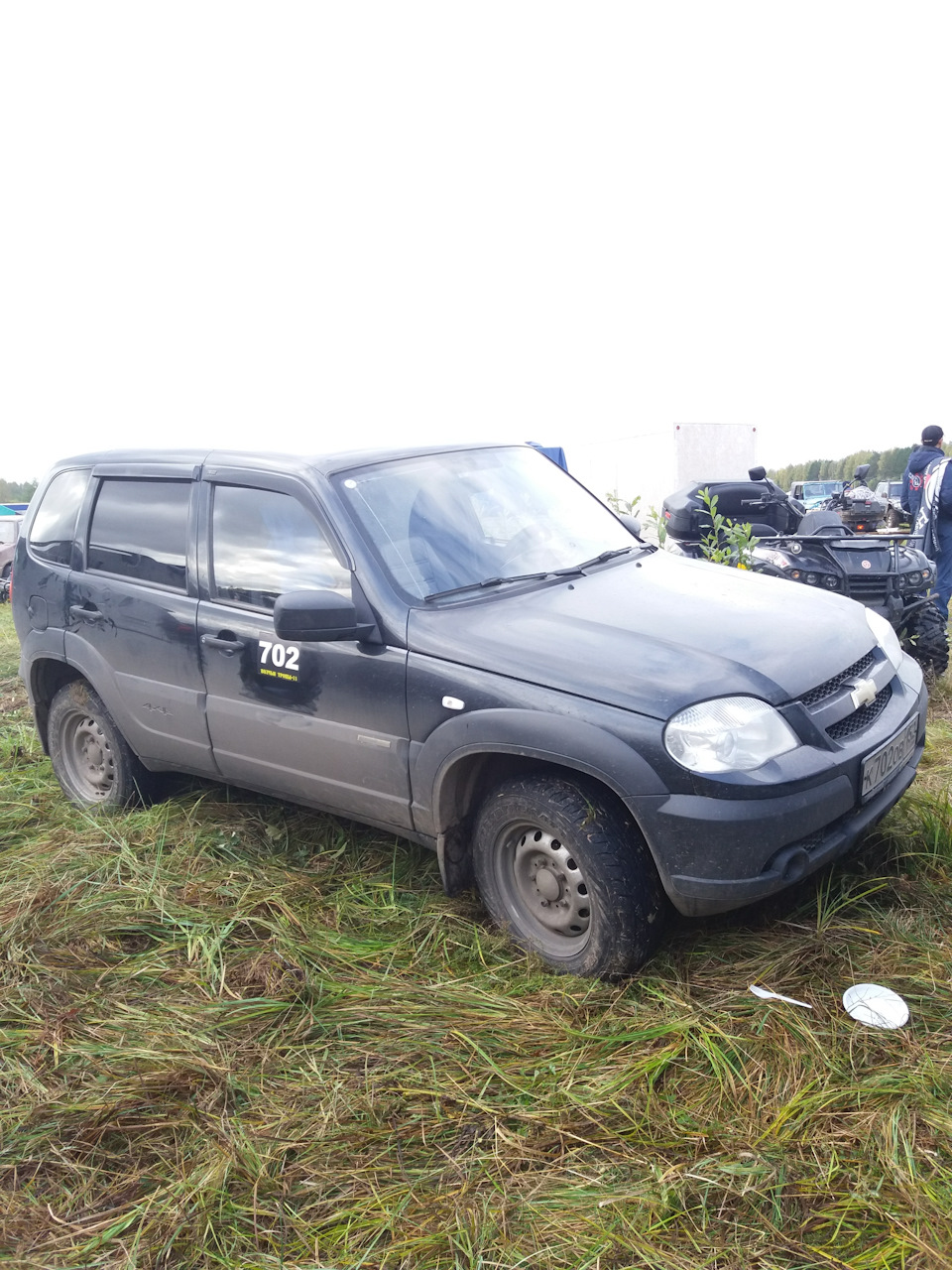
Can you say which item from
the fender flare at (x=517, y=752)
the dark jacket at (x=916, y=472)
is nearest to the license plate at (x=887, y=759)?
the fender flare at (x=517, y=752)

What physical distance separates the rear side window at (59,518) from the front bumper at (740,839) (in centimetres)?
329

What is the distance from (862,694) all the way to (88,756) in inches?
145

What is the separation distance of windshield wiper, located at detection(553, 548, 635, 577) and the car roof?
722 mm

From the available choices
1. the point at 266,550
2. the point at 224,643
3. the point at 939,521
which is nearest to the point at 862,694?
the point at 266,550

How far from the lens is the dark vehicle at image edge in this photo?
9.57ft

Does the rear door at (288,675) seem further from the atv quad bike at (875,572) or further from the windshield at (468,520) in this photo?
the atv quad bike at (875,572)

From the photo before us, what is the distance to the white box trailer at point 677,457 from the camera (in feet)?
61.3

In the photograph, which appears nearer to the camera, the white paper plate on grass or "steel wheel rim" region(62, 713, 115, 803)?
the white paper plate on grass

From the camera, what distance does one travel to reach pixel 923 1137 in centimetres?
237

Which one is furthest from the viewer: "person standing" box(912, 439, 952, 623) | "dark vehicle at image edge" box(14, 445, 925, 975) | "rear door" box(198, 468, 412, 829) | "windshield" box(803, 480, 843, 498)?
"windshield" box(803, 480, 843, 498)

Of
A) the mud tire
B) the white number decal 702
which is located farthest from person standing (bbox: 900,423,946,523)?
the white number decal 702

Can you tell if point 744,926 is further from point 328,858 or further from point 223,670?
point 223,670

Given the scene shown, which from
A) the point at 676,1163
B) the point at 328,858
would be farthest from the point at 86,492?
the point at 676,1163

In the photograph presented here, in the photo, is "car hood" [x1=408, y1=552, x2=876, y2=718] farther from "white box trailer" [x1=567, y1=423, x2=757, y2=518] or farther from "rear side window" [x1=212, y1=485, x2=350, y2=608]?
"white box trailer" [x1=567, y1=423, x2=757, y2=518]
